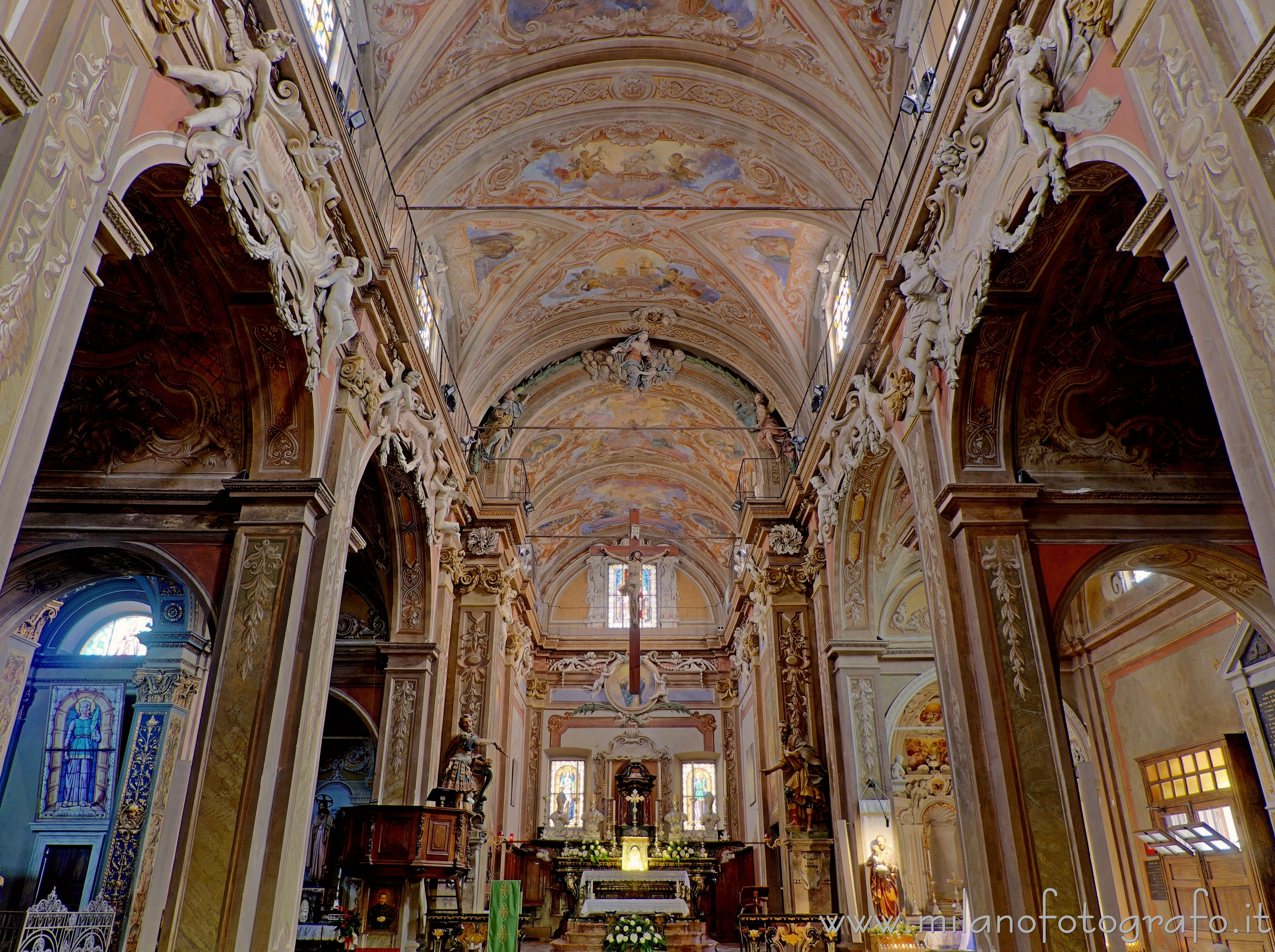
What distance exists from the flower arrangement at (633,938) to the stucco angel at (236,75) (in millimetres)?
9787

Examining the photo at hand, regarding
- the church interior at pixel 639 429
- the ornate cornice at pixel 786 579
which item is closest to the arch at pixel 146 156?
the church interior at pixel 639 429

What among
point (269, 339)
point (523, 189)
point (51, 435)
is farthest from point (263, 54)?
point (523, 189)

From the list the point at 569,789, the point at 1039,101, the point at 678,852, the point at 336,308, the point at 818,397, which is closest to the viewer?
the point at 1039,101

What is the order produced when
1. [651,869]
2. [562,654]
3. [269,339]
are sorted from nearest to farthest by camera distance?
[269,339], [651,869], [562,654]

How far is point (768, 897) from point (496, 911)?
788cm

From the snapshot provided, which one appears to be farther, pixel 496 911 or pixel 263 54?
pixel 496 911

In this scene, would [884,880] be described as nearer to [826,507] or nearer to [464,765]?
[826,507]

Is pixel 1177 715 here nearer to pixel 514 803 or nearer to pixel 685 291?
pixel 685 291

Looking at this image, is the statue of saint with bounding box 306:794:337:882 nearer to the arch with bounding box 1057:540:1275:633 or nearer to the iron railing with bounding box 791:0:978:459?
the iron railing with bounding box 791:0:978:459

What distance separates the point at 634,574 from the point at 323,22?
1359 centimetres

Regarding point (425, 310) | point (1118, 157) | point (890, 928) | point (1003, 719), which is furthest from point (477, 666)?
point (1118, 157)

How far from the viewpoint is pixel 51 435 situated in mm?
8859

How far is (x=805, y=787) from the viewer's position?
1368 centimetres

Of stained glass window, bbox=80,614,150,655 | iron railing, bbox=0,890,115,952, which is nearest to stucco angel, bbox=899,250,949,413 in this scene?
iron railing, bbox=0,890,115,952
